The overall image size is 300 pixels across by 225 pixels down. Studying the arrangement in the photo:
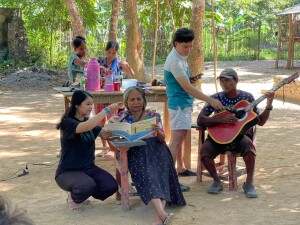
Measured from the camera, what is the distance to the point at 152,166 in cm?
478

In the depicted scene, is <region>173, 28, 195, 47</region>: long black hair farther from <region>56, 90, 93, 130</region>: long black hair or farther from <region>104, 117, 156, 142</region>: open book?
<region>56, 90, 93, 130</region>: long black hair

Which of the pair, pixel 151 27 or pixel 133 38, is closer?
pixel 133 38

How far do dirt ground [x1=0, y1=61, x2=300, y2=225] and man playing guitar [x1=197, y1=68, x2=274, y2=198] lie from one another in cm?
15

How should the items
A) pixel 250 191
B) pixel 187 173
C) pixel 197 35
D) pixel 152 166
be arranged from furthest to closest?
pixel 197 35, pixel 187 173, pixel 250 191, pixel 152 166

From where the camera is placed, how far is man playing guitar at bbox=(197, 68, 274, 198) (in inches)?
211

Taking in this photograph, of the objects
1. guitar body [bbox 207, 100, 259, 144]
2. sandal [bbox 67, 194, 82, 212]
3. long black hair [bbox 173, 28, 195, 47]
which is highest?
long black hair [bbox 173, 28, 195, 47]

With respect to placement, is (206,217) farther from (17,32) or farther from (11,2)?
(11,2)

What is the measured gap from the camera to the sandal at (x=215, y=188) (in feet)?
17.6

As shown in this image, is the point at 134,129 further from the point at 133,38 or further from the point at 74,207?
the point at 133,38

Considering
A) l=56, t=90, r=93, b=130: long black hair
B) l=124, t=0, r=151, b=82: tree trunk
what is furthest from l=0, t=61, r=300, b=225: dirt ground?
l=124, t=0, r=151, b=82: tree trunk

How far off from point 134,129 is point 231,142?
3.60ft

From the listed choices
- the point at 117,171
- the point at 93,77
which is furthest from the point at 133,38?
the point at 117,171

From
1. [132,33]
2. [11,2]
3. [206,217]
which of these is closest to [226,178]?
[206,217]

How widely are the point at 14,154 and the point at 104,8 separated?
21.6 meters
